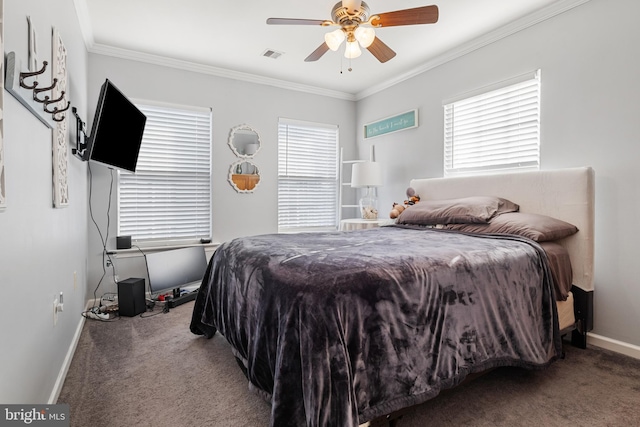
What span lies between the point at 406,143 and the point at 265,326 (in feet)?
11.0

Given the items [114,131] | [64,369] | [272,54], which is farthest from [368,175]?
[64,369]

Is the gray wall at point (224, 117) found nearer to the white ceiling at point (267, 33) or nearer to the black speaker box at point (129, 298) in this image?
the white ceiling at point (267, 33)

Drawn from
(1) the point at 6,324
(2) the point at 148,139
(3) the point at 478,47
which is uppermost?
(3) the point at 478,47

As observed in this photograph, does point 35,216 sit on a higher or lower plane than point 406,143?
lower

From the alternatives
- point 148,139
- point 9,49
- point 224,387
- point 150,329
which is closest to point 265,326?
point 224,387

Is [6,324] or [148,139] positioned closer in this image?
[6,324]

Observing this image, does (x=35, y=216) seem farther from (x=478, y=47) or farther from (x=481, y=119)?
(x=478, y=47)

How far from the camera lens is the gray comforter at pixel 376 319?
4.07 ft

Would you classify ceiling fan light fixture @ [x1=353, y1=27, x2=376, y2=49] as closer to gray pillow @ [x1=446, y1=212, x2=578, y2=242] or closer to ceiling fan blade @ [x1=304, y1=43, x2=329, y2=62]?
ceiling fan blade @ [x1=304, y1=43, x2=329, y2=62]

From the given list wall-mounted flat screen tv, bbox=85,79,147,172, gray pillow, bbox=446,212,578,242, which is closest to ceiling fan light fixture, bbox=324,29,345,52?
wall-mounted flat screen tv, bbox=85,79,147,172

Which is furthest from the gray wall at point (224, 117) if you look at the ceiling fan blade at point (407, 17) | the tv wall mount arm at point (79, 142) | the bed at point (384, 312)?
the ceiling fan blade at point (407, 17)

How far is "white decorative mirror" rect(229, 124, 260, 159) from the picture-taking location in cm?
422

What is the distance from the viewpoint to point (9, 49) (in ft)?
3.85

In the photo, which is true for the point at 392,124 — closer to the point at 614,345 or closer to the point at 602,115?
the point at 602,115
